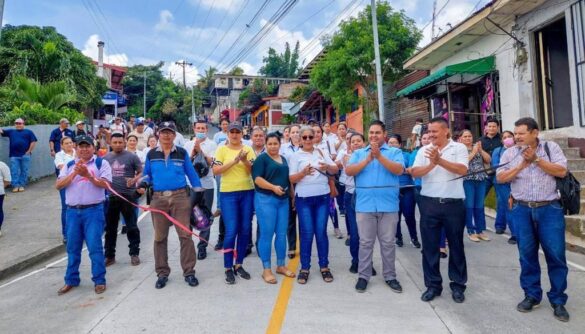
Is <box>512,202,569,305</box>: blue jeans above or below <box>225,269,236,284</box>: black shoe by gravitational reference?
above

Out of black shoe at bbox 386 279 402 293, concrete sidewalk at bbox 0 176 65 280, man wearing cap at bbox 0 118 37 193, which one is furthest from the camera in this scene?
man wearing cap at bbox 0 118 37 193

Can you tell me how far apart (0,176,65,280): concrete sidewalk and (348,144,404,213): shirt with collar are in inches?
198

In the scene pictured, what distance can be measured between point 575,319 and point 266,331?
9.11 ft

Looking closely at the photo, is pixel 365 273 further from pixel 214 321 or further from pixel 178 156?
pixel 178 156

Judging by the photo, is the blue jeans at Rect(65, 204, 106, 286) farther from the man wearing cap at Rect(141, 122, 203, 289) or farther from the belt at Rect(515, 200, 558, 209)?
the belt at Rect(515, 200, 558, 209)

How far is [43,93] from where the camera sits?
16016 millimetres

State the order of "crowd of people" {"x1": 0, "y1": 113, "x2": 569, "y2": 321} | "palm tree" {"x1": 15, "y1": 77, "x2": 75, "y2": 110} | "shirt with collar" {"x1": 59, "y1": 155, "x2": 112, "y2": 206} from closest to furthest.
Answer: "crowd of people" {"x1": 0, "y1": 113, "x2": 569, "y2": 321}, "shirt with collar" {"x1": 59, "y1": 155, "x2": 112, "y2": 206}, "palm tree" {"x1": 15, "y1": 77, "x2": 75, "y2": 110}

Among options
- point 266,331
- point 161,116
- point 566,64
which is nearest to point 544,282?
point 266,331

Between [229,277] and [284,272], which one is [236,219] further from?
[284,272]

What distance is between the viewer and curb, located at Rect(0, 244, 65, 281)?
5.39 m

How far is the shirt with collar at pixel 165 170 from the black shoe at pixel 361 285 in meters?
2.34

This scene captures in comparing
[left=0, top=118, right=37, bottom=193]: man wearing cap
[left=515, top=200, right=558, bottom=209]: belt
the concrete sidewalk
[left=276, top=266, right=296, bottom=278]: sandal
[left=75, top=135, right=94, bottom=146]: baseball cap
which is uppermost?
[left=0, top=118, right=37, bottom=193]: man wearing cap

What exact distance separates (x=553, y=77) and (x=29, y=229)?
38.2 feet

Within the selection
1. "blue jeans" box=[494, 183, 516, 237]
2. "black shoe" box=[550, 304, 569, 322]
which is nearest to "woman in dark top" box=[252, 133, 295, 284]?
"black shoe" box=[550, 304, 569, 322]
